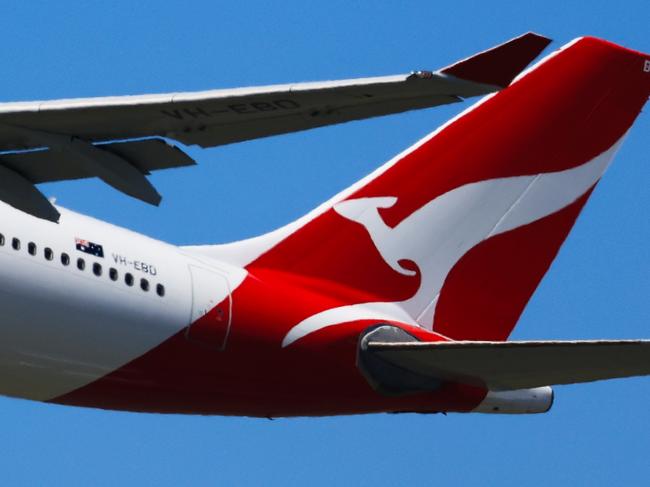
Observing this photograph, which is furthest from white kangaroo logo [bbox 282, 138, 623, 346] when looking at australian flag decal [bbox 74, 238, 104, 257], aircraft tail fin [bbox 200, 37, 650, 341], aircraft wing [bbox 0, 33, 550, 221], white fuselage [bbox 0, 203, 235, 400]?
aircraft wing [bbox 0, 33, 550, 221]

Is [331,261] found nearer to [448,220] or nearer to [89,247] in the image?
[448,220]

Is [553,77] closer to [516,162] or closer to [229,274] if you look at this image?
[516,162]

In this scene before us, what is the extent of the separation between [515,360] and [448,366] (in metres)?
1.01

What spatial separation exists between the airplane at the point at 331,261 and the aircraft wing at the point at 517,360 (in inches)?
1.0

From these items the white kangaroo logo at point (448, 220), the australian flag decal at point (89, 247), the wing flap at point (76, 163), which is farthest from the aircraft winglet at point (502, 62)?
the white kangaroo logo at point (448, 220)

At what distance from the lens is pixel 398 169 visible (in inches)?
805

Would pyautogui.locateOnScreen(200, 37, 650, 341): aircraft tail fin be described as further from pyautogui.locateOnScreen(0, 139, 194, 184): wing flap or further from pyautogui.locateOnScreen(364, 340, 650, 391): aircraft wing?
pyautogui.locateOnScreen(0, 139, 194, 184): wing flap

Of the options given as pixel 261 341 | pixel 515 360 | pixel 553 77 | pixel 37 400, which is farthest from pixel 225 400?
pixel 553 77

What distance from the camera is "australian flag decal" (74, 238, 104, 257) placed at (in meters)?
17.4

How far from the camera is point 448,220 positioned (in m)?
20.5

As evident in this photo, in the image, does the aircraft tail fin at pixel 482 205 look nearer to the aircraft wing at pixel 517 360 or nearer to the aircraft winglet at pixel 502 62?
the aircraft wing at pixel 517 360

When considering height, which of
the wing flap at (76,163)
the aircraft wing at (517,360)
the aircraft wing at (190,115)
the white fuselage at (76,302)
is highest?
the aircraft wing at (190,115)

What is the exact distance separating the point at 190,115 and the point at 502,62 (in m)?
3.16

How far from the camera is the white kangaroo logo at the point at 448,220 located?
792 inches
